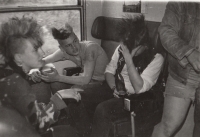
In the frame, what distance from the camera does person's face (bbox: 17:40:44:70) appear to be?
1.13 metres

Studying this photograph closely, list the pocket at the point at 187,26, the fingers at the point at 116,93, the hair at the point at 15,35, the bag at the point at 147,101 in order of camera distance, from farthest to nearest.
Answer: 1. the fingers at the point at 116,93
2. the bag at the point at 147,101
3. the pocket at the point at 187,26
4. the hair at the point at 15,35

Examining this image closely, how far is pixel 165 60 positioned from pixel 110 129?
485 mm

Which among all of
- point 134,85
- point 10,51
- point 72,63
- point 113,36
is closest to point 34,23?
point 10,51

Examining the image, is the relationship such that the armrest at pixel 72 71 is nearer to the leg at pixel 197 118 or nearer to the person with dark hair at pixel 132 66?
the person with dark hair at pixel 132 66

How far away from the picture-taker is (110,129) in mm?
1371

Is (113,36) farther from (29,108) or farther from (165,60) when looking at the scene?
(29,108)

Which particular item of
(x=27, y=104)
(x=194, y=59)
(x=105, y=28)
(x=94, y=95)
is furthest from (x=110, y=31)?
(x=27, y=104)

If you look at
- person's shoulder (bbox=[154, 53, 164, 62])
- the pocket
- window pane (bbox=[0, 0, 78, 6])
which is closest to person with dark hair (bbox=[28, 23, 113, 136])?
window pane (bbox=[0, 0, 78, 6])

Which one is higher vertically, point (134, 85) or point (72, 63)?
point (72, 63)

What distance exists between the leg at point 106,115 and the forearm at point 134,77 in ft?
0.44

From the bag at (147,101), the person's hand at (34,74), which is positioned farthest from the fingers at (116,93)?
the person's hand at (34,74)

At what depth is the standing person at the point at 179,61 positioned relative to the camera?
1.16 meters

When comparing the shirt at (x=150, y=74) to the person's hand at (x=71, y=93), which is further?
the shirt at (x=150, y=74)

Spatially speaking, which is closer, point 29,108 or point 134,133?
point 29,108
